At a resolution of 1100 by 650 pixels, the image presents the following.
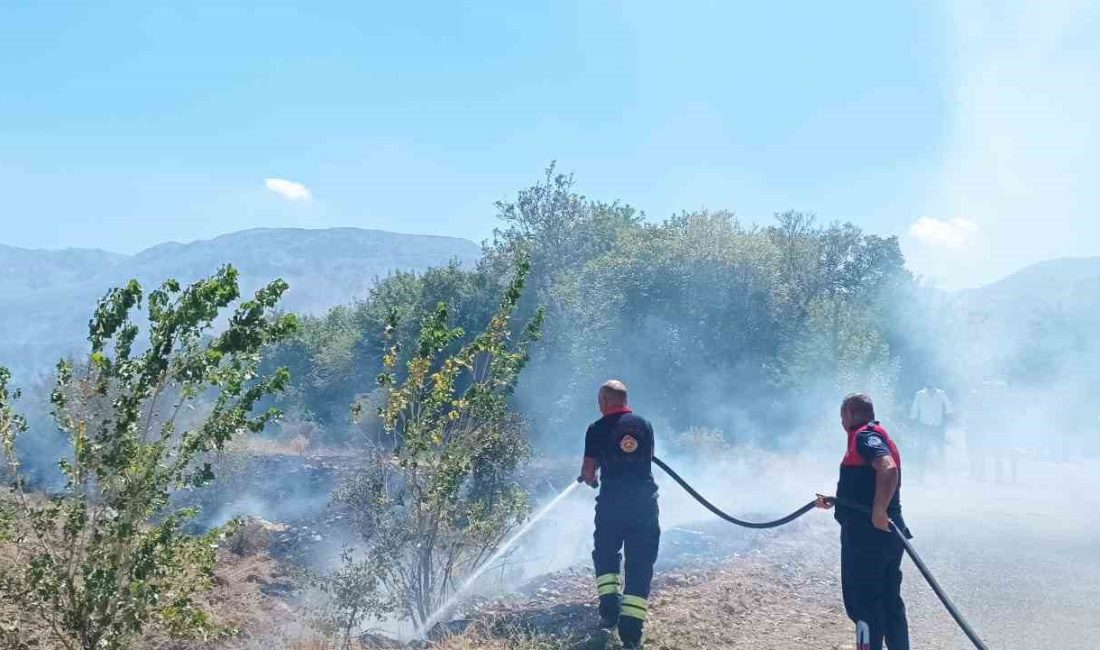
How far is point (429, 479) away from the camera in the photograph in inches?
221

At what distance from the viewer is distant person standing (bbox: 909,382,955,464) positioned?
15.9 m

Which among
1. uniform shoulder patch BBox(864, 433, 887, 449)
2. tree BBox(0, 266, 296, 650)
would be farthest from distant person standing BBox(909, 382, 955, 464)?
tree BBox(0, 266, 296, 650)

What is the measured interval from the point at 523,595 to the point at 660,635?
2.06 m

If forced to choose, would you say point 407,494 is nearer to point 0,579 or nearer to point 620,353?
point 0,579

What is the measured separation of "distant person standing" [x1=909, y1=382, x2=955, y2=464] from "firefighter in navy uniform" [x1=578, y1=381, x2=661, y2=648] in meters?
12.4

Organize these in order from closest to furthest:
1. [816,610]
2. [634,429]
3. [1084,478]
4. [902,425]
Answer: [634,429] → [816,610] → [1084,478] → [902,425]

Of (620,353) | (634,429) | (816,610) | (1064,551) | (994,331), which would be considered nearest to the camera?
(634,429)

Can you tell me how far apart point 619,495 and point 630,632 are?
2.81 feet

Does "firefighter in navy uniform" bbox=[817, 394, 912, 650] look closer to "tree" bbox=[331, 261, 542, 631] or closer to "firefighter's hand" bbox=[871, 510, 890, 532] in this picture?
"firefighter's hand" bbox=[871, 510, 890, 532]

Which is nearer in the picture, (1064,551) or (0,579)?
(0,579)

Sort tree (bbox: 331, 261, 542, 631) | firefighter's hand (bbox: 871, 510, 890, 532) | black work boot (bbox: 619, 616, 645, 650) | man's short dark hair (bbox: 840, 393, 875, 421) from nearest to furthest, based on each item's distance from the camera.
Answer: firefighter's hand (bbox: 871, 510, 890, 532) < man's short dark hair (bbox: 840, 393, 875, 421) < black work boot (bbox: 619, 616, 645, 650) < tree (bbox: 331, 261, 542, 631)

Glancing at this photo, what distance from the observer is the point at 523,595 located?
7238 mm

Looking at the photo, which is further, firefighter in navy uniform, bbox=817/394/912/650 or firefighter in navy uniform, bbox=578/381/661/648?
firefighter in navy uniform, bbox=578/381/661/648

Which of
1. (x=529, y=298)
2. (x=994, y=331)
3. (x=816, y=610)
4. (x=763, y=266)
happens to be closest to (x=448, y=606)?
(x=816, y=610)
